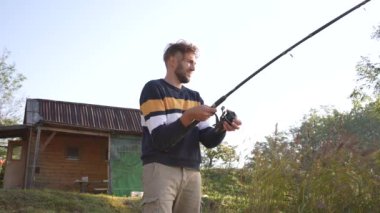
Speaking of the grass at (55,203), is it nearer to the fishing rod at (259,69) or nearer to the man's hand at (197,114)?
the fishing rod at (259,69)

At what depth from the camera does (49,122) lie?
15.1m

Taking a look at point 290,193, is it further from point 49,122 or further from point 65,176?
point 65,176

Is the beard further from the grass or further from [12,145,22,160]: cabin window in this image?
[12,145,22,160]: cabin window

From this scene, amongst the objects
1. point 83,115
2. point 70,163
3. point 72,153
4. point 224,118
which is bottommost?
point 224,118

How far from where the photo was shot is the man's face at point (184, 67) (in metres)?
2.67

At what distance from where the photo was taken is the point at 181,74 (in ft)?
8.77

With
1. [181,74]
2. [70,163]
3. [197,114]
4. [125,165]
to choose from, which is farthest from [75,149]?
[197,114]

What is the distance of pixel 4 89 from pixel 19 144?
61.1ft

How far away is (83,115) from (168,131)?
50.2ft

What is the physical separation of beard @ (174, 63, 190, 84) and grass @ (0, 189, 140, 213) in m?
6.98

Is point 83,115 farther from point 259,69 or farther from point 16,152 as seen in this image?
point 259,69

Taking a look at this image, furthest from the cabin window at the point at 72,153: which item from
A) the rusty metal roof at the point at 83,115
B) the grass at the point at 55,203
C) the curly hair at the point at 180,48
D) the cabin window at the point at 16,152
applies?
the curly hair at the point at 180,48

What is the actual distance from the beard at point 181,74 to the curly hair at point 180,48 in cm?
9

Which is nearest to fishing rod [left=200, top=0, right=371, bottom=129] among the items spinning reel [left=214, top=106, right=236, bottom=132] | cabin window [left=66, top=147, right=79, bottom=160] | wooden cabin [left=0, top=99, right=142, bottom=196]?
spinning reel [left=214, top=106, right=236, bottom=132]
